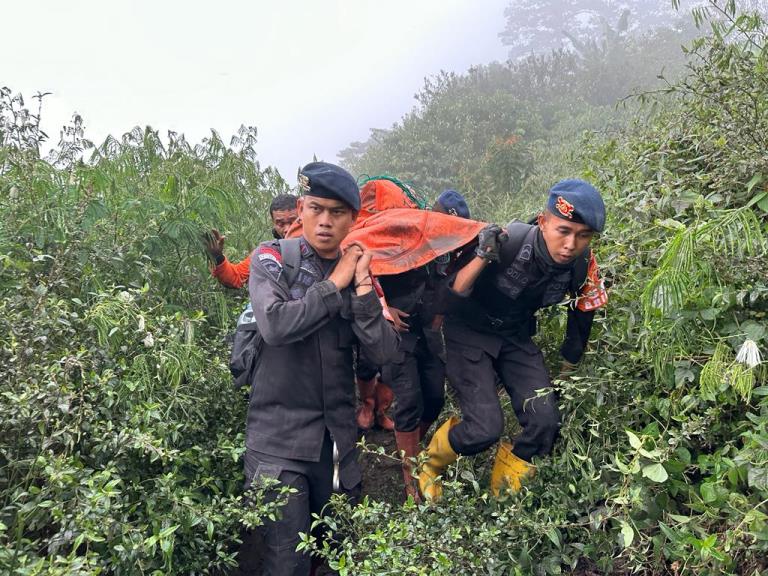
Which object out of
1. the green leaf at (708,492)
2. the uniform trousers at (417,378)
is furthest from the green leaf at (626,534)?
the uniform trousers at (417,378)

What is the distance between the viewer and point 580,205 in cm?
268

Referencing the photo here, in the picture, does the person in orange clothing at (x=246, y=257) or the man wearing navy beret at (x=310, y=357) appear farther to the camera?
the person in orange clothing at (x=246, y=257)

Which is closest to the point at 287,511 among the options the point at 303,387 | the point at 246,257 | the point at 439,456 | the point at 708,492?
the point at 303,387

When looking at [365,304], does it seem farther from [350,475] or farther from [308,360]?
[350,475]

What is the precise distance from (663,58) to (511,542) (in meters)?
29.0

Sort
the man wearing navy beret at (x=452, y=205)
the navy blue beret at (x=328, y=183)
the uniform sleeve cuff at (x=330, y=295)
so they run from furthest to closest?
the man wearing navy beret at (x=452, y=205) → the navy blue beret at (x=328, y=183) → the uniform sleeve cuff at (x=330, y=295)

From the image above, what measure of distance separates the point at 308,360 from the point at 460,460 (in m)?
0.93

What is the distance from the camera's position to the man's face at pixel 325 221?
254 cm

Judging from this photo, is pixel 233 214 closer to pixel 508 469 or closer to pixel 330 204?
pixel 330 204

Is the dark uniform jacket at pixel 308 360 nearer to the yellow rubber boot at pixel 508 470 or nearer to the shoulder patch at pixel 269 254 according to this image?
the shoulder patch at pixel 269 254

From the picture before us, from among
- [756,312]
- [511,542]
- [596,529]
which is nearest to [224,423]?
[511,542]

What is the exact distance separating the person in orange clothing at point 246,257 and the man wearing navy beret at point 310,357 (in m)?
0.96

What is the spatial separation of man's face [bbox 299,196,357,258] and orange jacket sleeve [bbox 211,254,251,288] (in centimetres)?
124

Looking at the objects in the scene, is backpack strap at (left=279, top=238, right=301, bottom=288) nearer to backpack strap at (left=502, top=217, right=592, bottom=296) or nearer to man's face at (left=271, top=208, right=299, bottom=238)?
backpack strap at (left=502, top=217, right=592, bottom=296)
